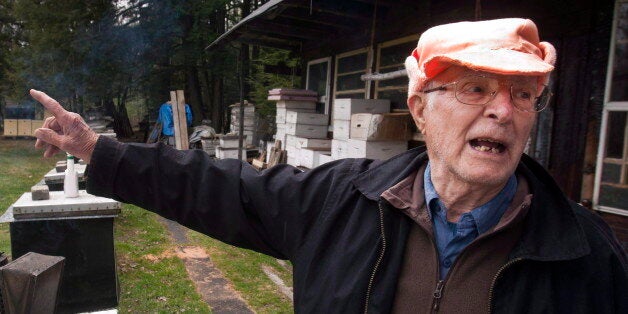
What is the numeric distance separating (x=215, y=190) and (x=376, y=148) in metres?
3.96

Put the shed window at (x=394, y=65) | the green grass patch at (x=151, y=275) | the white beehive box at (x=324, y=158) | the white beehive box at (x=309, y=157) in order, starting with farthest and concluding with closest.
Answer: the white beehive box at (x=309, y=157)
the white beehive box at (x=324, y=158)
the shed window at (x=394, y=65)
the green grass patch at (x=151, y=275)

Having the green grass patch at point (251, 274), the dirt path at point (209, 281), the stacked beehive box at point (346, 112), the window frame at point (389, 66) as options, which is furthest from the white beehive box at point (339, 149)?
the dirt path at point (209, 281)

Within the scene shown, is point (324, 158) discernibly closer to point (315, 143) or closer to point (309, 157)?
point (309, 157)

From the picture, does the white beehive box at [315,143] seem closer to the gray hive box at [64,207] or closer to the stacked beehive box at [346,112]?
the stacked beehive box at [346,112]

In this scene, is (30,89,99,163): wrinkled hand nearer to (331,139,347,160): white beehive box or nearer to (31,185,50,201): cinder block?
(31,185,50,201): cinder block

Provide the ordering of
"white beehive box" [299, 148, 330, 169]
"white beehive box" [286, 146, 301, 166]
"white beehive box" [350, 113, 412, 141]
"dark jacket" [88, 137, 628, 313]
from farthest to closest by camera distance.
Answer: "white beehive box" [286, 146, 301, 166] < "white beehive box" [299, 148, 330, 169] < "white beehive box" [350, 113, 412, 141] < "dark jacket" [88, 137, 628, 313]

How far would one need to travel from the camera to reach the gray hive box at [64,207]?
3.87m

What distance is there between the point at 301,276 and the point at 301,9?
5.65m

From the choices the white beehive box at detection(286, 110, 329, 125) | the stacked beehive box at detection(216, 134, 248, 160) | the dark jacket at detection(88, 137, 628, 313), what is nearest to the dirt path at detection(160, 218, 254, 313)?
the white beehive box at detection(286, 110, 329, 125)

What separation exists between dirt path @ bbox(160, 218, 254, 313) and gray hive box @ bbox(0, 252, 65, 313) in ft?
6.61

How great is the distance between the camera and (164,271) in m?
5.59

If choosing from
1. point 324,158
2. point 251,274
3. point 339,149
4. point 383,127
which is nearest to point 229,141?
point 324,158

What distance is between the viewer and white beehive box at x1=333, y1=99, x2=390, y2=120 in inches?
232

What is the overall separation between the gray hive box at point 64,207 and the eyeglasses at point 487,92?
3.46 m
